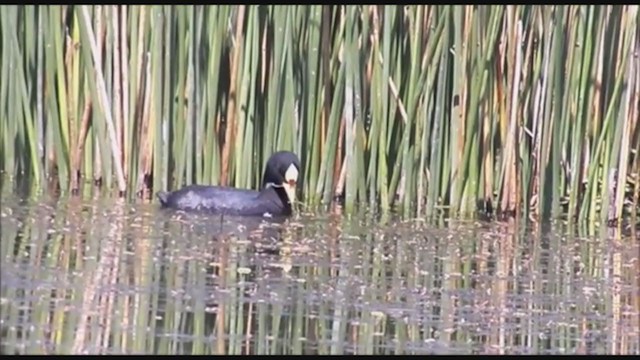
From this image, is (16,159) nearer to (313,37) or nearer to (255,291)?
(313,37)

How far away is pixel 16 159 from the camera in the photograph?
11102mm

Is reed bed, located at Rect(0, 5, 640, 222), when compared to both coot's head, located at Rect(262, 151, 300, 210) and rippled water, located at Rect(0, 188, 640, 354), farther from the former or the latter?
rippled water, located at Rect(0, 188, 640, 354)

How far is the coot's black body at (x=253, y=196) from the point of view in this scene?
10.6 meters

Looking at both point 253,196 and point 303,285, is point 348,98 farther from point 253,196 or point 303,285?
point 303,285

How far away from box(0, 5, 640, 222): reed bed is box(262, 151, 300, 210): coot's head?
0.23 meters

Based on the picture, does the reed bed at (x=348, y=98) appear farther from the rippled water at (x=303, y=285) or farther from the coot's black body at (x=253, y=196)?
the rippled water at (x=303, y=285)

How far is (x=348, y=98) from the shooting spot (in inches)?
431

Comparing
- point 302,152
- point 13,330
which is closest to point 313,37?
point 302,152

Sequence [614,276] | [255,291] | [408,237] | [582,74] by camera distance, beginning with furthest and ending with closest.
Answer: [582,74], [408,237], [614,276], [255,291]

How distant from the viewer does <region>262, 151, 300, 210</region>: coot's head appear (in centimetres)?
1067

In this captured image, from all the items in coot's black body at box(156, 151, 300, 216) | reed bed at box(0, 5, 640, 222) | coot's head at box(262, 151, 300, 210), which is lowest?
coot's black body at box(156, 151, 300, 216)

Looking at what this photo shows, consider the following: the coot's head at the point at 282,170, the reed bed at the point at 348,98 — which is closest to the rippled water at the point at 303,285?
the coot's head at the point at 282,170

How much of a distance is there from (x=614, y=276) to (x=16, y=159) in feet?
12.0

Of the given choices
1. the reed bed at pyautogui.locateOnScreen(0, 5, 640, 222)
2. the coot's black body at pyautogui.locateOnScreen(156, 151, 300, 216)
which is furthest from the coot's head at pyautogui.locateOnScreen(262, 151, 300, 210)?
the reed bed at pyautogui.locateOnScreen(0, 5, 640, 222)
